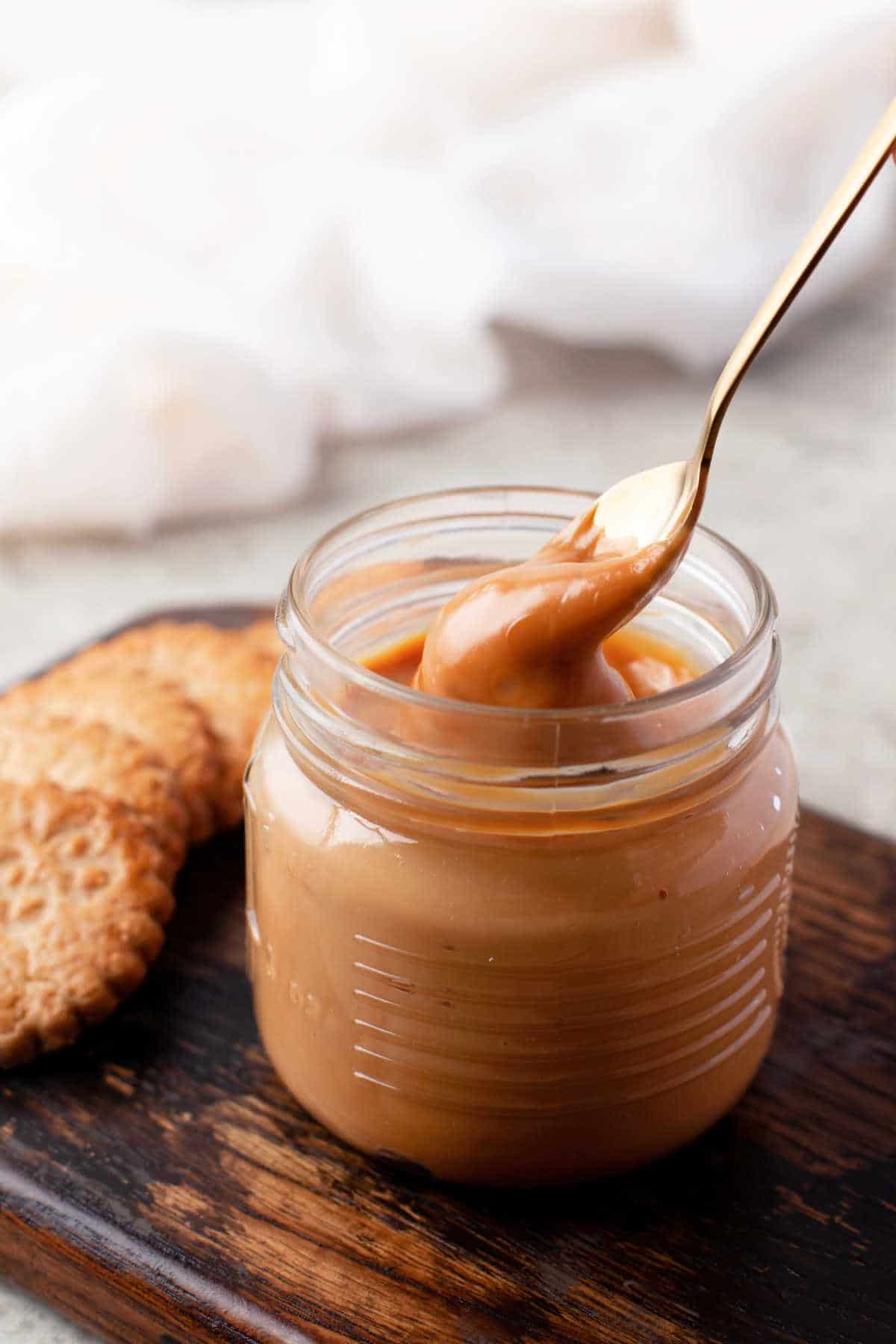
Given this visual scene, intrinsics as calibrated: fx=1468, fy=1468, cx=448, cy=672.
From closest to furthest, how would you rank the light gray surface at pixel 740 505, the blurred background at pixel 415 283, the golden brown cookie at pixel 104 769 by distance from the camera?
the golden brown cookie at pixel 104 769
the light gray surface at pixel 740 505
the blurred background at pixel 415 283

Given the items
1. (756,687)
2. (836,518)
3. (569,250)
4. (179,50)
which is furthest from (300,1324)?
(179,50)

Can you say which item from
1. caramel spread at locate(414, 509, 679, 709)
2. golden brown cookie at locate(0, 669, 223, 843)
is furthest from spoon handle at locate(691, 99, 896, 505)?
golden brown cookie at locate(0, 669, 223, 843)

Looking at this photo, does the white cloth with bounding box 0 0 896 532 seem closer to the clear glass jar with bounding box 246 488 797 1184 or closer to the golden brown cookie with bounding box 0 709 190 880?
the golden brown cookie with bounding box 0 709 190 880

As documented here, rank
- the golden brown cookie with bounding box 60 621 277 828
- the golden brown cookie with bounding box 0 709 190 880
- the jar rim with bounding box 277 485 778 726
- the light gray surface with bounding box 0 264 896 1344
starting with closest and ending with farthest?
the jar rim with bounding box 277 485 778 726 < the golden brown cookie with bounding box 0 709 190 880 < the golden brown cookie with bounding box 60 621 277 828 < the light gray surface with bounding box 0 264 896 1344

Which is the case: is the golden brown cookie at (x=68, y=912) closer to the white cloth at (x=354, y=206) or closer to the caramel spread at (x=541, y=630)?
the caramel spread at (x=541, y=630)

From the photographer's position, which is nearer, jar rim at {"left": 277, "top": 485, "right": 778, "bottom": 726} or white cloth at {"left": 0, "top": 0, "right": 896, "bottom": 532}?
jar rim at {"left": 277, "top": 485, "right": 778, "bottom": 726}

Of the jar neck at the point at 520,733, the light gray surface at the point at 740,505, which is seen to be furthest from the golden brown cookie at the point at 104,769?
the light gray surface at the point at 740,505

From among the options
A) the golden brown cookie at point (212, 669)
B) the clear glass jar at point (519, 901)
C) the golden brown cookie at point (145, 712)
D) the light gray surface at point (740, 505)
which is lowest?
the light gray surface at point (740, 505)
